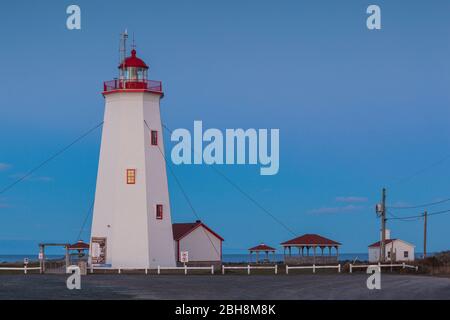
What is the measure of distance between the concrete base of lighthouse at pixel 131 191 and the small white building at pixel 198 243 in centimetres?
965

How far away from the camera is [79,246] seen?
242 ft

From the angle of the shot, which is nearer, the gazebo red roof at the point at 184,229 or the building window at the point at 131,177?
the building window at the point at 131,177

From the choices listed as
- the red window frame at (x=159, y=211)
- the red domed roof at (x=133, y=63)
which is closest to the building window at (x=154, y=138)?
the red window frame at (x=159, y=211)

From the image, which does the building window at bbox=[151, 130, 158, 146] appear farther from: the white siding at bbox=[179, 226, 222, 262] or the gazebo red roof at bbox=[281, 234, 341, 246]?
the gazebo red roof at bbox=[281, 234, 341, 246]

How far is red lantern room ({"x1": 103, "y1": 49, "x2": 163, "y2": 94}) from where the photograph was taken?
180 ft

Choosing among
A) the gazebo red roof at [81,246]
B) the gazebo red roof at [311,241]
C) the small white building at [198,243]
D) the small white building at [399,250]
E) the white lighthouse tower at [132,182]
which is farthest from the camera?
the small white building at [399,250]

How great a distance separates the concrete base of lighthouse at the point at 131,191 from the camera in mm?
53719

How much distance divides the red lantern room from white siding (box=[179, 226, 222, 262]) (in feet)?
47.2

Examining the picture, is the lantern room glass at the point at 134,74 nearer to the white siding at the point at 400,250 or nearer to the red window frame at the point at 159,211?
the red window frame at the point at 159,211

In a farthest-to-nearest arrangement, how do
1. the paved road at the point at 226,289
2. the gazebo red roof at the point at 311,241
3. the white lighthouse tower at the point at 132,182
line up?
the gazebo red roof at the point at 311,241 < the white lighthouse tower at the point at 132,182 < the paved road at the point at 226,289

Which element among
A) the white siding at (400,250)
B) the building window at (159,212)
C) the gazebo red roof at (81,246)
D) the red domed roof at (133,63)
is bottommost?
the white siding at (400,250)

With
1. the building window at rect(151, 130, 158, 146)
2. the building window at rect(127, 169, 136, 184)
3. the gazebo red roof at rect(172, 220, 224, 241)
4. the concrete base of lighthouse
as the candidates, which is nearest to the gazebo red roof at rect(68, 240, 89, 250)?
the gazebo red roof at rect(172, 220, 224, 241)

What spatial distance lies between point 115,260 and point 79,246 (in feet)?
68.3

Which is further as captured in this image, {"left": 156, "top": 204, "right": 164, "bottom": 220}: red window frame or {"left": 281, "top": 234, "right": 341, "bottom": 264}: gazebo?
{"left": 281, "top": 234, "right": 341, "bottom": 264}: gazebo
